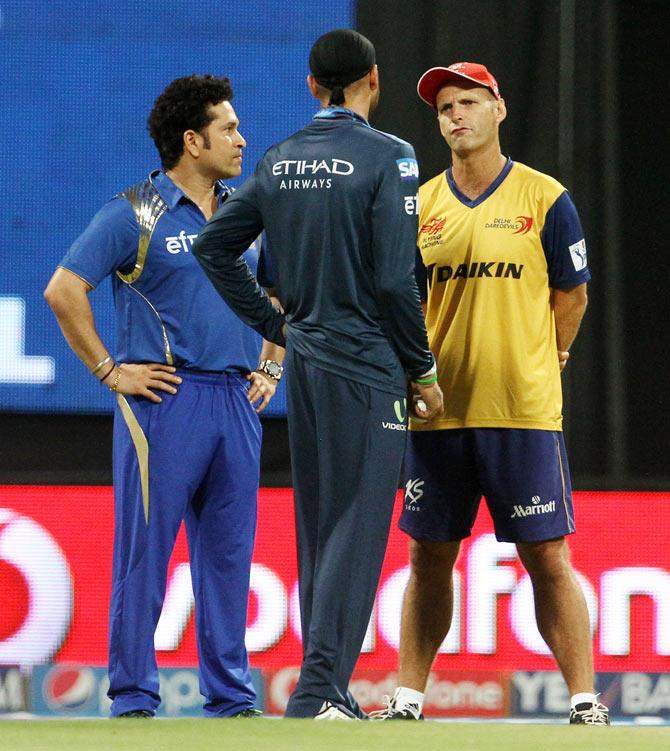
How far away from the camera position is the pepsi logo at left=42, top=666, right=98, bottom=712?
4.81m

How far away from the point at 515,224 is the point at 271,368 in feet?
2.54

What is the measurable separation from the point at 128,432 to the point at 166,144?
29.0 inches

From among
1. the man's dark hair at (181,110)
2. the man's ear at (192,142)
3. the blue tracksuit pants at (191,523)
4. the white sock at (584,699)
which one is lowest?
the white sock at (584,699)

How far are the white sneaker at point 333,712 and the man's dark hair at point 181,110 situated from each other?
4.99 ft

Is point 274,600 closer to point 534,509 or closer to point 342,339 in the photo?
point 534,509

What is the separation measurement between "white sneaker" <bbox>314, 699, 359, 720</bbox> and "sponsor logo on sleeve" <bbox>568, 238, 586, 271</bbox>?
1.26 metres

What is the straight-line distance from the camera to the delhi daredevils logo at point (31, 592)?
4859 mm

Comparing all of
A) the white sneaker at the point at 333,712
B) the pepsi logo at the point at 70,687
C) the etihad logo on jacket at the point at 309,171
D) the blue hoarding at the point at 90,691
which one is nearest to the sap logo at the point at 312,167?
the etihad logo on jacket at the point at 309,171

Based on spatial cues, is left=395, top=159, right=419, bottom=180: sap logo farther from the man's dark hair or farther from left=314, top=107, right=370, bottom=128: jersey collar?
the man's dark hair

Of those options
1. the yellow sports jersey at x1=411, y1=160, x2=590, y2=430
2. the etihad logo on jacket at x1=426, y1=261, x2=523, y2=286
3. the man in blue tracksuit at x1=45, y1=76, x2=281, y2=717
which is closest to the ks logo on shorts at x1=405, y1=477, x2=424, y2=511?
the yellow sports jersey at x1=411, y1=160, x2=590, y2=430

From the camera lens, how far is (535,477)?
3.53 meters

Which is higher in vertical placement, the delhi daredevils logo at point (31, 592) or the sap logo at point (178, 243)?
the sap logo at point (178, 243)

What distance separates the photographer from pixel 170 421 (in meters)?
3.63

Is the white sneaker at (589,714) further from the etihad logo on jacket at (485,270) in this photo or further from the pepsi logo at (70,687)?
the pepsi logo at (70,687)
